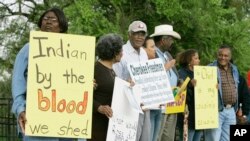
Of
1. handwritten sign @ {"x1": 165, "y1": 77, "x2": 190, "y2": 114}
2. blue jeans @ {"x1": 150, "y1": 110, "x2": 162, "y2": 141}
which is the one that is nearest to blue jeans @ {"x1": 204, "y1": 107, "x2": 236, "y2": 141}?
handwritten sign @ {"x1": 165, "y1": 77, "x2": 190, "y2": 114}

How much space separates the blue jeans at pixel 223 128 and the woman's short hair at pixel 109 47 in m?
3.52

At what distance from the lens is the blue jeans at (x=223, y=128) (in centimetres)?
894

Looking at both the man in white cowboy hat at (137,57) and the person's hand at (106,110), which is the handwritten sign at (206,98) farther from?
the person's hand at (106,110)

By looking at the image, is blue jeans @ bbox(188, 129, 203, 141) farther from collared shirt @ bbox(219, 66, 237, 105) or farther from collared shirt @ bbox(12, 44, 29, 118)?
collared shirt @ bbox(12, 44, 29, 118)

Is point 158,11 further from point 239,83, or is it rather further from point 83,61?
point 83,61

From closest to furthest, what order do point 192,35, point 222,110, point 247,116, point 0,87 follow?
point 222,110 < point 247,116 < point 0,87 < point 192,35

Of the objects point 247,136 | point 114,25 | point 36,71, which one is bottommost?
point 247,136

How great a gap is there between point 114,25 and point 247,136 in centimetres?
1316

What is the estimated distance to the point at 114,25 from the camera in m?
19.5

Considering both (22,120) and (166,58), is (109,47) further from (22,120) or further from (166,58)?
(166,58)

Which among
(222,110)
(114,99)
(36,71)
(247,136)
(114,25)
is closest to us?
(36,71)

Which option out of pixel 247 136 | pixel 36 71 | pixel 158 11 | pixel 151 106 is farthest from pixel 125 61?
pixel 158 11

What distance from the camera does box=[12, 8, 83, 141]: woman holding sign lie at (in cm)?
476

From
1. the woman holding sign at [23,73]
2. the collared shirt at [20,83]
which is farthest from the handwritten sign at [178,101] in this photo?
the collared shirt at [20,83]
